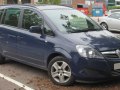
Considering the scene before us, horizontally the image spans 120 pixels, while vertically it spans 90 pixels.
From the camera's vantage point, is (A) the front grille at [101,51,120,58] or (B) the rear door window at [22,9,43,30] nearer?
(A) the front grille at [101,51,120,58]

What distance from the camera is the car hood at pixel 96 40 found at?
694 cm

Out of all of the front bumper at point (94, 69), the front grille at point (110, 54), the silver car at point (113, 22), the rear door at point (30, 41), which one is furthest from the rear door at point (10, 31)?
the silver car at point (113, 22)

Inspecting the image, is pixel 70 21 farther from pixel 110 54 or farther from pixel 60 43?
pixel 110 54

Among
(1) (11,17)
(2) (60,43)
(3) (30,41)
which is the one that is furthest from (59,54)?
(1) (11,17)

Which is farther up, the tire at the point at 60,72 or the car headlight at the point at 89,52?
the car headlight at the point at 89,52

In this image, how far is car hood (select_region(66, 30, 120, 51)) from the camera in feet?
22.8

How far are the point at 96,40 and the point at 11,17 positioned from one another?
2919 millimetres

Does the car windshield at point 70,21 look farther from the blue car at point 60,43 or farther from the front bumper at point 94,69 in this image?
the front bumper at point 94,69

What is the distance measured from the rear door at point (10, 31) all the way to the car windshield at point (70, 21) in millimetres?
1109

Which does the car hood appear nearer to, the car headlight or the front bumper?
the car headlight

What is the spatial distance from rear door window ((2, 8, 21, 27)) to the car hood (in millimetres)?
2048

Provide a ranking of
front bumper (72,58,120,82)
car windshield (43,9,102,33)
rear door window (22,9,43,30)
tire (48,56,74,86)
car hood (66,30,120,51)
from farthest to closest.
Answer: rear door window (22,9,43,30) < car windshield (43,9,102,33) < tire (48,56,74,86) < car hood (66,30,120,51) < front bumper (72,58,120,82)

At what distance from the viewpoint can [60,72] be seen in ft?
23.9

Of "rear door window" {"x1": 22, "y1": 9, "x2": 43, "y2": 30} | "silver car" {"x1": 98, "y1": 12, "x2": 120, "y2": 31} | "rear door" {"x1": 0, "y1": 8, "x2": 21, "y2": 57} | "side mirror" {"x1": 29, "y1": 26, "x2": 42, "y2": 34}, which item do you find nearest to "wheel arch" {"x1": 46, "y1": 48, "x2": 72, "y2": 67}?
"side mirror" {"x1": 29, "y1": 26, "x2": 42, "y2": 34}
